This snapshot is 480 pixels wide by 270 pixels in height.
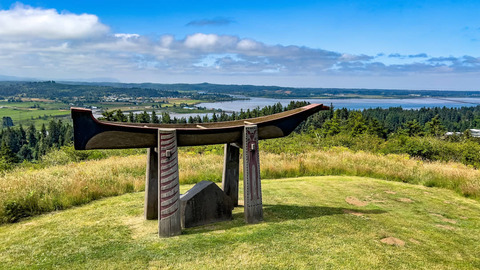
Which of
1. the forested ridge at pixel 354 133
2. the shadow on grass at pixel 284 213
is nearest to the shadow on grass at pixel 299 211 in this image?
the shadow on grass at pixel 284 213

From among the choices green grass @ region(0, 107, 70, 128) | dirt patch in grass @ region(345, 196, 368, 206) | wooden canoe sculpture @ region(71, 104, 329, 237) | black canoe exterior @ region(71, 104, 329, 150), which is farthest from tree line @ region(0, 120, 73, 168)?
dirt patch in grass @ region(345, 196, 368, 206)

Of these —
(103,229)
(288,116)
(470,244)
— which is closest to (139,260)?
(103,229)

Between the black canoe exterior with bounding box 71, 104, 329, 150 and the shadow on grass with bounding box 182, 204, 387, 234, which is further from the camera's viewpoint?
the shadow on grass with bounding box 182, 204, 387, 234

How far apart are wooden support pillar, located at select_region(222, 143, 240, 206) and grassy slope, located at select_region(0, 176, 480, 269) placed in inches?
23.1

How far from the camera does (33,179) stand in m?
7.93

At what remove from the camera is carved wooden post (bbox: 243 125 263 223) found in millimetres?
6375

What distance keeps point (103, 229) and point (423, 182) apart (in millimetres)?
9935

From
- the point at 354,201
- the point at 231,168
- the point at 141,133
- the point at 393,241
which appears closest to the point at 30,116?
the point at 231,168

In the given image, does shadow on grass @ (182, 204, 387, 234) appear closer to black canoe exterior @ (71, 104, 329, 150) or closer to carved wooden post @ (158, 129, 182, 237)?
carved wooden post @ (158, 129, 182, 237)

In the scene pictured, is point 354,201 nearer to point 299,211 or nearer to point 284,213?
point 299,211

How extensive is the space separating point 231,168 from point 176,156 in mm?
1990

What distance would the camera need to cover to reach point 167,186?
18.3 ft

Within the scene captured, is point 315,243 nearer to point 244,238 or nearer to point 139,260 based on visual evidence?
point 244,238

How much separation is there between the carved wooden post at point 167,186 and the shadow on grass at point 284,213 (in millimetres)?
436
